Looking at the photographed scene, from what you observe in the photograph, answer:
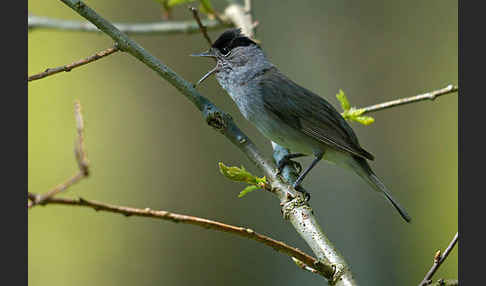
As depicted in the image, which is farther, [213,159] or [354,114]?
[213,159]

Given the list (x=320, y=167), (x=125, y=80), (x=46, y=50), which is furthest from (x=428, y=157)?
(x=46, y=50)

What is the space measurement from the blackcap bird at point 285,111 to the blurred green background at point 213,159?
238 centimetres

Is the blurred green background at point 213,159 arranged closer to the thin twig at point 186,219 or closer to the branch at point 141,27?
the branch at point 141,27

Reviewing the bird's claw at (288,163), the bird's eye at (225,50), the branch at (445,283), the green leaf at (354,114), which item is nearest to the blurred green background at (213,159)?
the bird's eye at (225,50)

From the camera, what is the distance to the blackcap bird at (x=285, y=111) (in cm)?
427

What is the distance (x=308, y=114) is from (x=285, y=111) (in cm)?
21

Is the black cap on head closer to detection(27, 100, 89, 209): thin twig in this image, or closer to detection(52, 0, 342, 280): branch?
detection(52, 0, 342, 280): branch

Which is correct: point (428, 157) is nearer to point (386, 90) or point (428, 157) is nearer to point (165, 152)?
point (386, 90)

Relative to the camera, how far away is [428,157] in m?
8.45

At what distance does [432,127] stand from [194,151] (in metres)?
4.09

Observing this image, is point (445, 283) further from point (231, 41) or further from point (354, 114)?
point (231, 41)

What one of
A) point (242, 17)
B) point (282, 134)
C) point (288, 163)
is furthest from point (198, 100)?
point (242, 17)

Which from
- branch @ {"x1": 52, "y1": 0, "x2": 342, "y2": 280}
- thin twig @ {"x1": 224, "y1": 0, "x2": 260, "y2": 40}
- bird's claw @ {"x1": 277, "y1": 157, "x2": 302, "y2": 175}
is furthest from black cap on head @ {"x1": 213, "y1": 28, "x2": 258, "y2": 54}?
branch @ {"x1": 52, "y1": 0, "x2": 342, "y2": 280}

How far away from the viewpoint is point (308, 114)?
445cm
